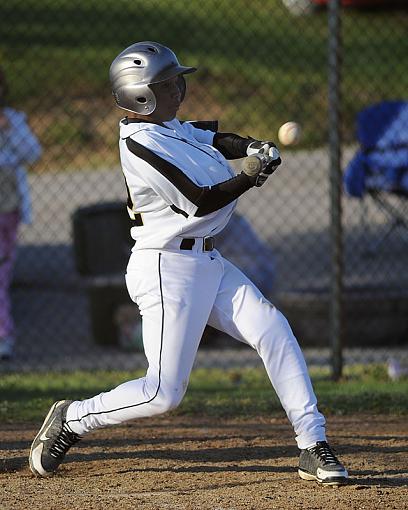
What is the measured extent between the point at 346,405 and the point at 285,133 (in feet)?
6.48

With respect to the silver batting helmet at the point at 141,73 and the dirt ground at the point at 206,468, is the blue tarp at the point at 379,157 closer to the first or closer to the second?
the dirt ground at the point at 206,468

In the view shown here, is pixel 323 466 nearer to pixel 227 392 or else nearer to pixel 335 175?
pixel 227 392

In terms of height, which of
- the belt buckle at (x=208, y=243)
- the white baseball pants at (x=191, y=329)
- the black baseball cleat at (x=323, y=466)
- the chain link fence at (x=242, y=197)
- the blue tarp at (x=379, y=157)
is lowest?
the chain link fence at (x=242, y=197)

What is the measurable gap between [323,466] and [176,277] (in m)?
0.92

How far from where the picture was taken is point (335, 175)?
23.8 ft

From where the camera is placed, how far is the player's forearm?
14.9 feet

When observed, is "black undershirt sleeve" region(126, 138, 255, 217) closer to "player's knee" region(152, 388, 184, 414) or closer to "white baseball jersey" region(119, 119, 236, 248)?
"white baseball jersey" region(119, 119, 236, 248)

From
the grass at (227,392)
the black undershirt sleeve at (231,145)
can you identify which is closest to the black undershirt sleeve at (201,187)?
the black undershirt sleeve at (231,145)

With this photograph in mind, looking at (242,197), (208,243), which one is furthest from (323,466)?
(242,197)

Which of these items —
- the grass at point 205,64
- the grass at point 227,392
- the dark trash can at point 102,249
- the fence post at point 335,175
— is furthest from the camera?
the grass at point 205,64

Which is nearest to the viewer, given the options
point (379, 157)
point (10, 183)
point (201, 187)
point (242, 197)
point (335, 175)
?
point (201, 187)

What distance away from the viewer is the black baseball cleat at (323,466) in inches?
185

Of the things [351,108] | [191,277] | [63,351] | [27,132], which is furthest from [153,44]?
[351,108]

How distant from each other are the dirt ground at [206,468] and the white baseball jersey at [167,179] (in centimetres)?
97
